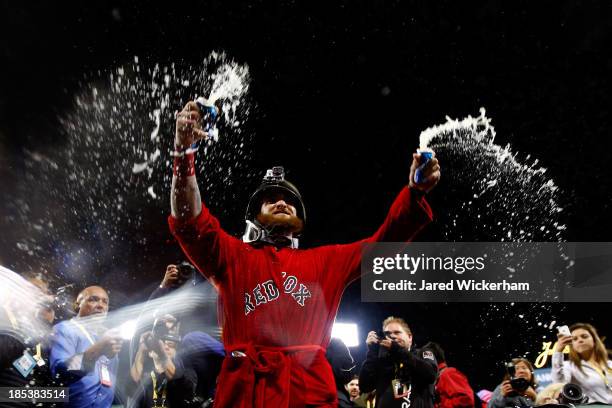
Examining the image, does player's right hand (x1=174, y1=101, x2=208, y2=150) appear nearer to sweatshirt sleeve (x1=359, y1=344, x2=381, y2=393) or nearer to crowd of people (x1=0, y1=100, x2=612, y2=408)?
crowd of people (x1=0, y1=100, x2=612, y2=408)

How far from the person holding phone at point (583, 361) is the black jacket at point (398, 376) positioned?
1012 mm

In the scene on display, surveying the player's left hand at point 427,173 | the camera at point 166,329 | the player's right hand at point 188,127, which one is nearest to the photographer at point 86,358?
the camera at point 166,329

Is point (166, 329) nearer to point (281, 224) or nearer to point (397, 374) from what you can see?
point (397, 374)

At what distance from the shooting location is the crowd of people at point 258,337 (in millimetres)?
1954

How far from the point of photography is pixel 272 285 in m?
2.11

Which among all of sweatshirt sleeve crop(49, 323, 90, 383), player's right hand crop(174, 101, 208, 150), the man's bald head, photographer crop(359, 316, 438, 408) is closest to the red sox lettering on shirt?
player's right hand crop(174, 101, 208, 150)

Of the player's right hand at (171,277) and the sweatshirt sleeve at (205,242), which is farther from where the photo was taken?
the player's right hand at (171,277)

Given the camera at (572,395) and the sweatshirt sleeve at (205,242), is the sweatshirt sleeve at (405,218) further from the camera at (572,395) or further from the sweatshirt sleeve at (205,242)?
the camera at (572,395)

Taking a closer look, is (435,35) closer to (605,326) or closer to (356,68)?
(356,68)

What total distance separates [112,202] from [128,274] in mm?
743

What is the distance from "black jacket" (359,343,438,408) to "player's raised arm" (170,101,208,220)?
7.19ft

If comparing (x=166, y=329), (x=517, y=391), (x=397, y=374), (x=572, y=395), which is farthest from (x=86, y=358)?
(x=572, y=395)

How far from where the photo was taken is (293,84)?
5449mm

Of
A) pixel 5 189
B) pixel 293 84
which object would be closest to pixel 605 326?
pixel 293 84
